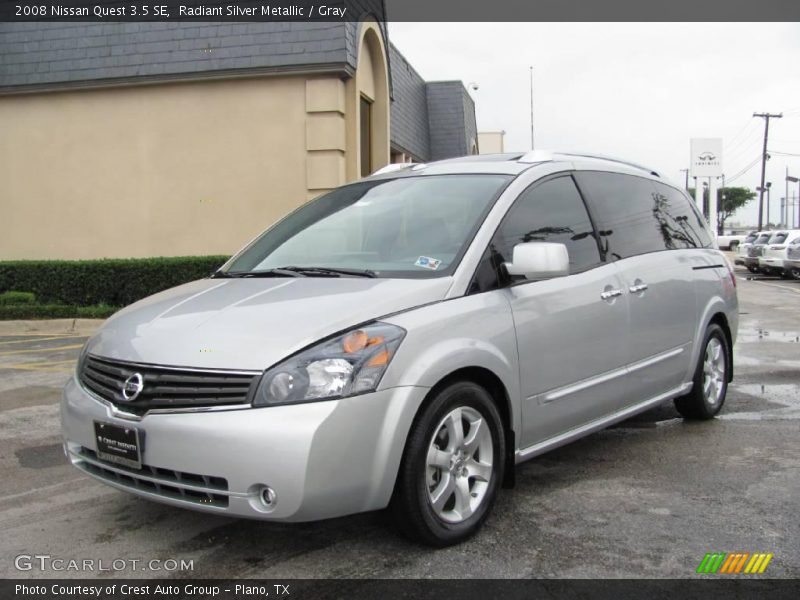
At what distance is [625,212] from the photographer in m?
5.13

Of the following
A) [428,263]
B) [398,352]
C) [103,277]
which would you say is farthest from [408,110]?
[398,352]

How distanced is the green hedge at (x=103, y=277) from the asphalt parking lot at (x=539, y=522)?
745 cm

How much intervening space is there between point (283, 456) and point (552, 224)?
2.20m

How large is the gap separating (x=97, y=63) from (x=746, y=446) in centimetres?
1300

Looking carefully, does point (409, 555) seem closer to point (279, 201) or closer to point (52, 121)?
point (279, 201)

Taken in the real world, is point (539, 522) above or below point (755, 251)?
below

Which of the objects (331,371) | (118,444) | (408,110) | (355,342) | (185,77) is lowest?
(118,444)

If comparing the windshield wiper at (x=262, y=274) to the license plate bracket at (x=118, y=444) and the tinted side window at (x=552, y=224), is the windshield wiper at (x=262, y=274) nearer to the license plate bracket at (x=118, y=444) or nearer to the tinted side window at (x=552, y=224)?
the tinted side window at (x=552, y=224)

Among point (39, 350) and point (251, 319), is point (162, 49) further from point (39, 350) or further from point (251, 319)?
point (251, 319)

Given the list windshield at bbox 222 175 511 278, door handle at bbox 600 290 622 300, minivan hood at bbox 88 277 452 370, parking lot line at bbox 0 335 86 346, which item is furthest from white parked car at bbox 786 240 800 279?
minivan hood at bbox 88 277 452 370

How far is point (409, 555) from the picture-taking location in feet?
11.3

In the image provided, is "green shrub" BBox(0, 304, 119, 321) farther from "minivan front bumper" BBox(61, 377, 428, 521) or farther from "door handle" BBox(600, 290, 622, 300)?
"minivan front bumper" BBox(61, 377, 428, 521)

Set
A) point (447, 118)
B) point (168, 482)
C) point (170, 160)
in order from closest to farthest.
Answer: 1. point (168, 482)
2. point (170, 160)
3. point (447, 118)

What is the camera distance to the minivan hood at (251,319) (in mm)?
3217
